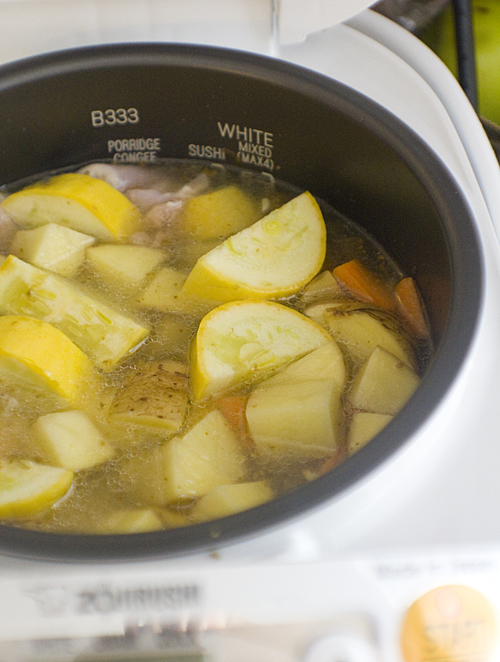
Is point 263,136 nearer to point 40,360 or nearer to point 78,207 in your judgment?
point 78,207

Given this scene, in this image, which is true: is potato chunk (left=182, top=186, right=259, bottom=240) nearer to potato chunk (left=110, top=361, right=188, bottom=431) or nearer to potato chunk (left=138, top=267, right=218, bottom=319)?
potato chunk (left=138, top=267, right=218, bottom=319)

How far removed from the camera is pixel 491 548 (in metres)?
0.42

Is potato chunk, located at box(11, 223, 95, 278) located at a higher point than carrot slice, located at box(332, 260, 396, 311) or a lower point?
higher

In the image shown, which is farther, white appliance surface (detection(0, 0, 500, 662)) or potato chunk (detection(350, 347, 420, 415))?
potato chunk (detection(350, 347, 420, 415))

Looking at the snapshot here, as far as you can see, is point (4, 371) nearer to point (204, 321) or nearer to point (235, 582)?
point (204, 321)

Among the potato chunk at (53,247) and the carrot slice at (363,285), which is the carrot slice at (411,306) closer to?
the carrot slice at (363,285)

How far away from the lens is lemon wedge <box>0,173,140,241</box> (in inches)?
35.3

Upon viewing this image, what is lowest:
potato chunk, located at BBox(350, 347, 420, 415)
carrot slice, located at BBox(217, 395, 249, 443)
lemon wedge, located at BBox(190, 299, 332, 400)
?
carrot slice, located at BBox(217, 395, 249, 443)

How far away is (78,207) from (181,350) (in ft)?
0.93

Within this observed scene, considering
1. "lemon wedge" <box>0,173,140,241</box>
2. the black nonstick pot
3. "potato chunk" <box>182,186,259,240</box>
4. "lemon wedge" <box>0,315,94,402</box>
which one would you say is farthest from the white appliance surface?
"lemon wedge" <box>0,173,140,241</box>

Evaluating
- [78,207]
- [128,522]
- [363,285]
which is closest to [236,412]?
[128,522]

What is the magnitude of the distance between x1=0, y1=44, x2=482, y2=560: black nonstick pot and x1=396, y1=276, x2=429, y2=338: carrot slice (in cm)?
2

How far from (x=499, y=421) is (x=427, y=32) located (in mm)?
914

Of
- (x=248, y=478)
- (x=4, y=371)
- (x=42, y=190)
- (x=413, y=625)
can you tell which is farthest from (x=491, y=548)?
(x=42, y=190)
